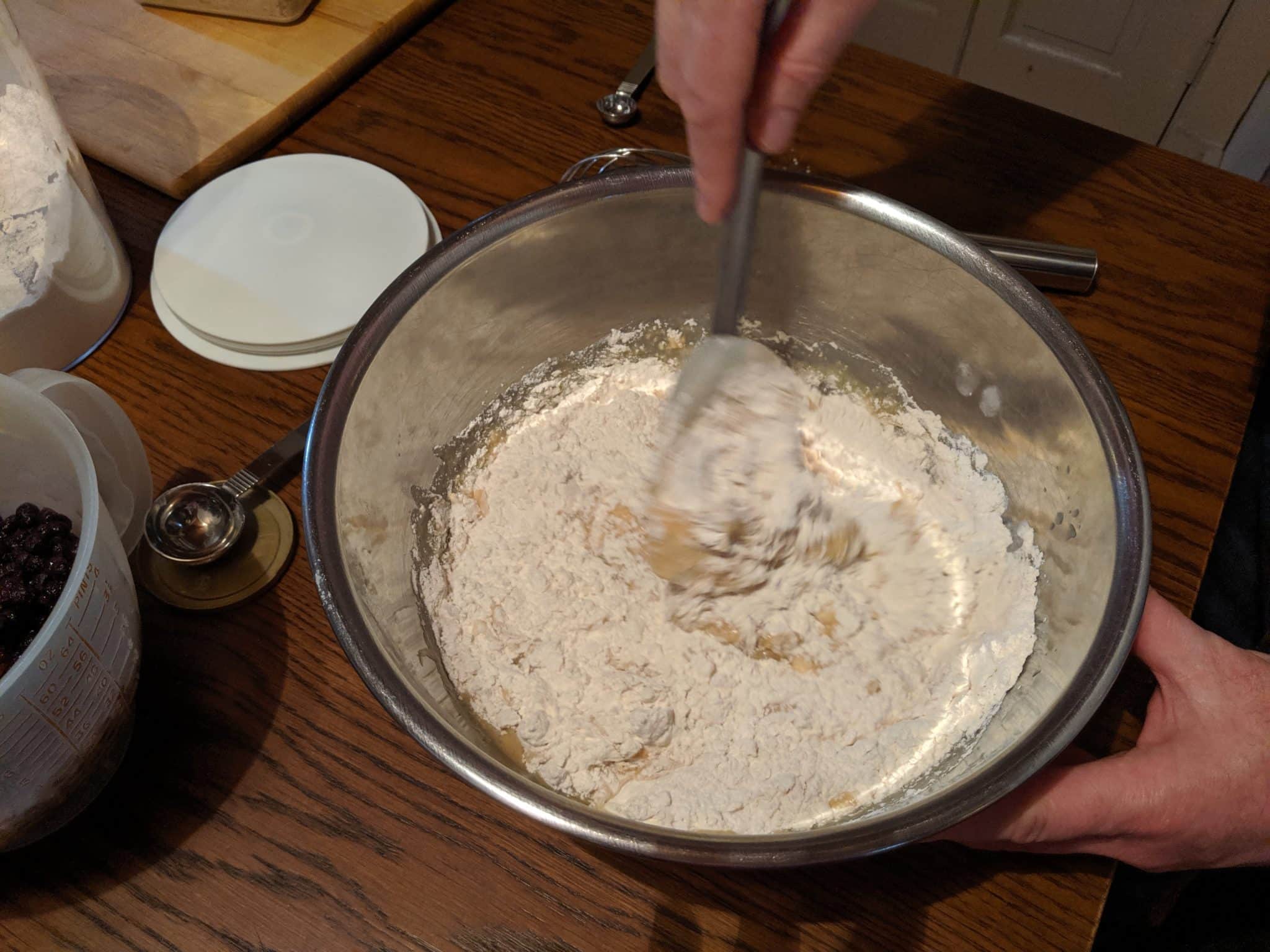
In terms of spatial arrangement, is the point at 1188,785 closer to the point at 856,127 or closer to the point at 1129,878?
the point at 1129,878

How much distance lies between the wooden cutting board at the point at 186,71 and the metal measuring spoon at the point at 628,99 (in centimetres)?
31

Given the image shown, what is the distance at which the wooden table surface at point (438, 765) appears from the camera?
0.66m

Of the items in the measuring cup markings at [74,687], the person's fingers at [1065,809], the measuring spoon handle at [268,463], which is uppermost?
the person's fingers at [1065,809]

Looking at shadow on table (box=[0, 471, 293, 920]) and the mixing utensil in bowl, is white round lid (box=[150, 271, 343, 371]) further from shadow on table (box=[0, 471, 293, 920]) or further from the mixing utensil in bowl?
the mixing utensil in bowl

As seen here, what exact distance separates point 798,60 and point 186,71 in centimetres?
90

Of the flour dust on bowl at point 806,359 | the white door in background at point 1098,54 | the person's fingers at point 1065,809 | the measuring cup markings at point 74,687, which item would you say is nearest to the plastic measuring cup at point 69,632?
the measuring cup markings at point 74,687

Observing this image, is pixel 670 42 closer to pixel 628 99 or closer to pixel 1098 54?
pixel 628 99

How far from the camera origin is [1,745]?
56 centimetres

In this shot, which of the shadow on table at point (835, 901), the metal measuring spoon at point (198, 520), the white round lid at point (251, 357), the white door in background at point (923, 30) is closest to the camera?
the shadow on table at point (835, 901)

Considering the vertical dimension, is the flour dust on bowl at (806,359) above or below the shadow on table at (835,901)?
above

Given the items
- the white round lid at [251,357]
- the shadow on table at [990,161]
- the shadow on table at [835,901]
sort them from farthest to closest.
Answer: the shadow on table at [990,161], the white round lid at [251,357], the shadow on table at [835,901]

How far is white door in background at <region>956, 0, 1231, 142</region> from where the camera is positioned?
1.73 metres

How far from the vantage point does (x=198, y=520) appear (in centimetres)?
80

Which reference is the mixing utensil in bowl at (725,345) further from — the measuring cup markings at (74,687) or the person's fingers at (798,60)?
the measuring cup markings at (74,687)
